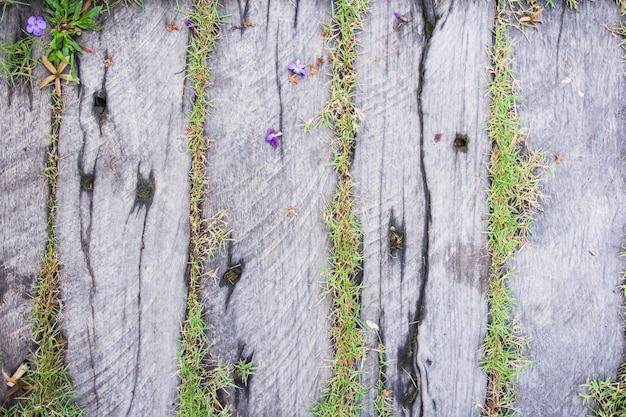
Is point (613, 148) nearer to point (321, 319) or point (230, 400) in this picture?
point (321, 319)

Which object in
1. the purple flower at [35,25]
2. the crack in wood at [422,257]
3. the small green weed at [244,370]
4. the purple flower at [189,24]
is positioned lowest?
the small green weed at [244,370]

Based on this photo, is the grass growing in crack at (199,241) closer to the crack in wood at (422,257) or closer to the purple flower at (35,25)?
the purple flower at (35,25)

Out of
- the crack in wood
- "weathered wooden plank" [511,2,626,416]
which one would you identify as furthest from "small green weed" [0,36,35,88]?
"weathered wooden plank" [511,2,626,416]

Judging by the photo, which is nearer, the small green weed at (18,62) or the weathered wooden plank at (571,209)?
the small green weed at (18,62)

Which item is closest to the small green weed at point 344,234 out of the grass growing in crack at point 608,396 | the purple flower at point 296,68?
the purple flower at point 296,68

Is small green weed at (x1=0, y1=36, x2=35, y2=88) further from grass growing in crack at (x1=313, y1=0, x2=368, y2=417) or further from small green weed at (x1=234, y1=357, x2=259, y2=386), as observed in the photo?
small green weed at (x1=234, y1=357, x2=259, y2=386)

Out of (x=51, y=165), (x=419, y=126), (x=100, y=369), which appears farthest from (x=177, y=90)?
(x=100, y=369)

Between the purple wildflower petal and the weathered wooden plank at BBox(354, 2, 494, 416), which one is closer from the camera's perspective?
the purple wildflower petal
